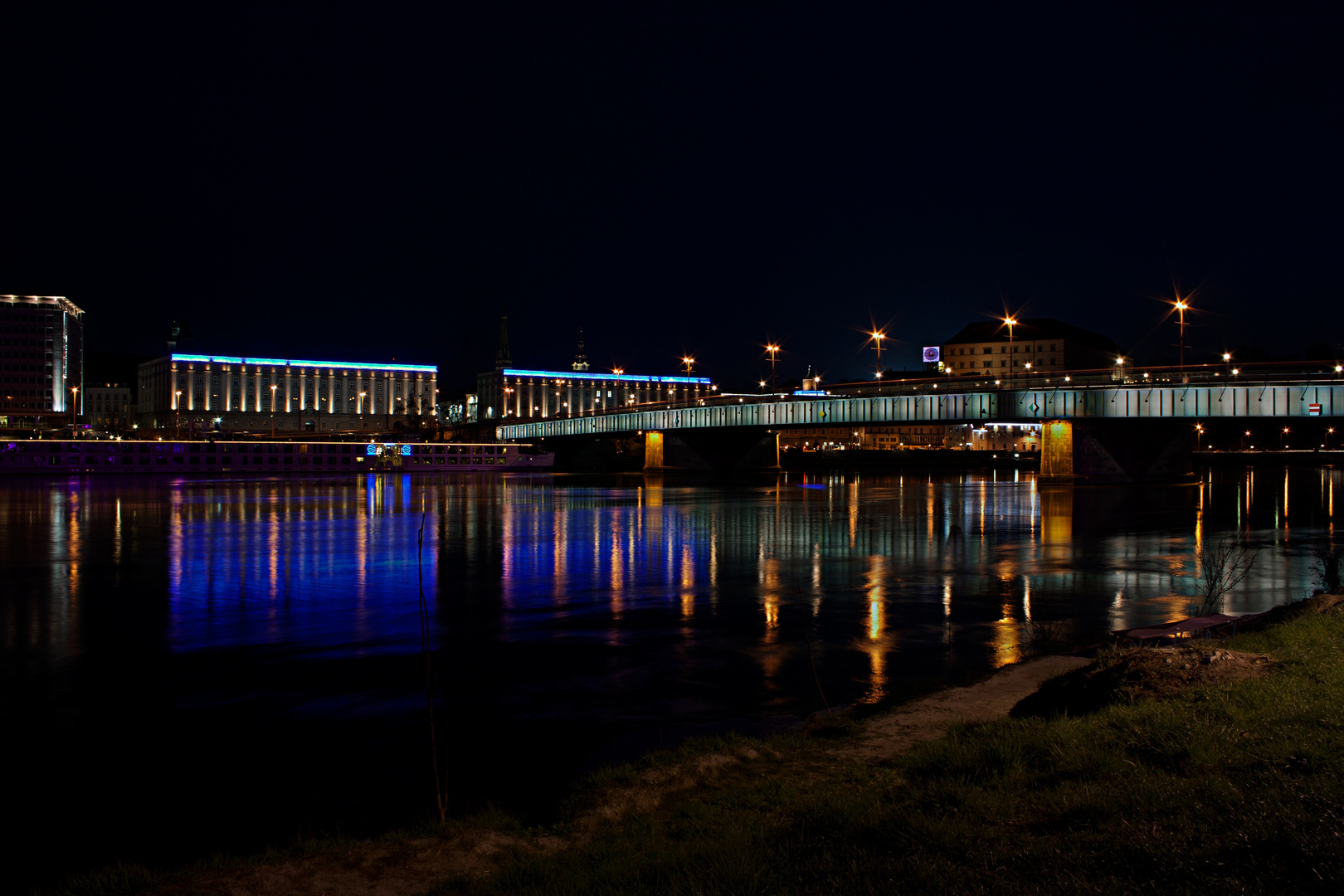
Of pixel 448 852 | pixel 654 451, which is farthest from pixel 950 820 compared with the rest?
pixel 654 451

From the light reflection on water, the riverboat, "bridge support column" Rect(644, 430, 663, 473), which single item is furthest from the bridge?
the riverboat

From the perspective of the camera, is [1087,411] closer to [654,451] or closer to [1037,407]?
[1037,407]

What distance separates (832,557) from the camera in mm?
31125

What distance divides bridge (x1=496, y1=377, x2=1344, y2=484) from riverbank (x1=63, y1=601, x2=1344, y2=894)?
225 ft

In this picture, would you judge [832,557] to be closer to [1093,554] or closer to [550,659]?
[1093,554]

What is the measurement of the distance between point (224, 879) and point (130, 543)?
32.8 meters

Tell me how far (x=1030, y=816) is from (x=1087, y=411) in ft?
252

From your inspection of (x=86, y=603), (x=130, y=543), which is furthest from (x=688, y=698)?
(x=130, y=543)

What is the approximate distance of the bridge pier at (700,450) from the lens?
129125mm

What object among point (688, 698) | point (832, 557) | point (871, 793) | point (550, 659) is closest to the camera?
point (871, 793)

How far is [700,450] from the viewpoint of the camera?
130375 millimetres

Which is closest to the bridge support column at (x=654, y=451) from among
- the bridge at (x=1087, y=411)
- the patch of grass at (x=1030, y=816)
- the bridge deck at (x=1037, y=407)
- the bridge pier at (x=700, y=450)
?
the bridge pier at (x=700, y=450)

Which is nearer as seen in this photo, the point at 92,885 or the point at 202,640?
the point at 92,885

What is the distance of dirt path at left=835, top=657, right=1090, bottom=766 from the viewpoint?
382 inches
